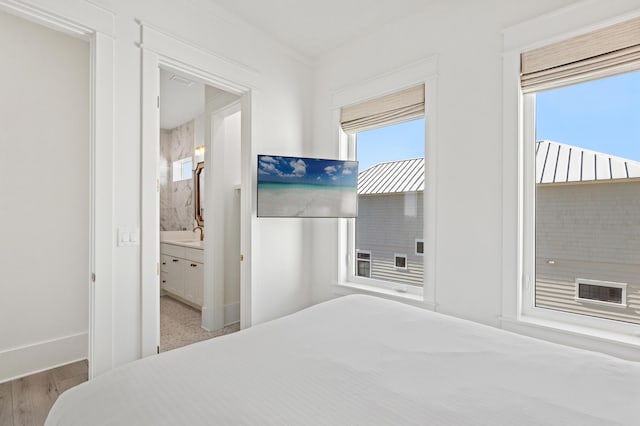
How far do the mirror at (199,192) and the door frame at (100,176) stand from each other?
10.2 ft

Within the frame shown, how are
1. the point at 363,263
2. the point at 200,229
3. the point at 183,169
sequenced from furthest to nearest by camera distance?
the point at 183,169, the point at 200,229, the point at 363,263

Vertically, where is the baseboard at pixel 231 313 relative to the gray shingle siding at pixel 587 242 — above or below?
below

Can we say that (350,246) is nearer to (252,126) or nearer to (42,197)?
(252,126)

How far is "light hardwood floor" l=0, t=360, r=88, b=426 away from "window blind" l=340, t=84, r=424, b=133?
3095 mm

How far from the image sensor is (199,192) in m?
5.13

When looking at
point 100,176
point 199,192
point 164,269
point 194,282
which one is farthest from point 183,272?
point 100,176

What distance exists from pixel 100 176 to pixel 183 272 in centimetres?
256

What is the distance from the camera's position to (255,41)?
2.89m

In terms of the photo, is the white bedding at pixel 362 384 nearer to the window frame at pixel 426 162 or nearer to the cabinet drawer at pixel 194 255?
the window frame at pixel 426 162

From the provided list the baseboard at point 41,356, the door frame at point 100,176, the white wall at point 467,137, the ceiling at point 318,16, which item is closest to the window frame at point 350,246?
the white wall at point 467,137

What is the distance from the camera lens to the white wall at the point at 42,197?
2.52 metres

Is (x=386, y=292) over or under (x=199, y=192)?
under

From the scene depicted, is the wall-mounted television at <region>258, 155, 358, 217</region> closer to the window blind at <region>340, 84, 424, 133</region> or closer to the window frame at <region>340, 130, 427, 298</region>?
the window frame at <region>340, 130, 427, 298</region>

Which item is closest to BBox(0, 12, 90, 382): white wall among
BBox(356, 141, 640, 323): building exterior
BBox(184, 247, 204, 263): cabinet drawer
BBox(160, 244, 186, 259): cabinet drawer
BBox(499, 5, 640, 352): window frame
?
BBox(184, 247, 204, 263): cabinet drawer
